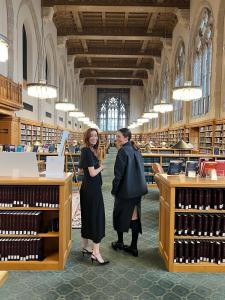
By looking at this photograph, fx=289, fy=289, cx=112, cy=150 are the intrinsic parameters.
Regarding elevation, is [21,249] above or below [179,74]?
below

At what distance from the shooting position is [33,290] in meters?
3.06

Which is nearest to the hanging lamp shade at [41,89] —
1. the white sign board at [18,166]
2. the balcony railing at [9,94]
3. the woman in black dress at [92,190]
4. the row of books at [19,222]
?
the balcony railing at [9,94]

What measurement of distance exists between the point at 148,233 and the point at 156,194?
3440mm

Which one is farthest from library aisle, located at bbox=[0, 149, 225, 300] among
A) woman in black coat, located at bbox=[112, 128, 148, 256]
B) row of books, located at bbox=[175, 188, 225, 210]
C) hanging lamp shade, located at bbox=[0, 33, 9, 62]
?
hanging lamp shade, located at bbox=[0, 33, 9, 62]

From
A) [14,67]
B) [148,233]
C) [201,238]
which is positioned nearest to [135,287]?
[201,238]

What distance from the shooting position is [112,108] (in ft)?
133

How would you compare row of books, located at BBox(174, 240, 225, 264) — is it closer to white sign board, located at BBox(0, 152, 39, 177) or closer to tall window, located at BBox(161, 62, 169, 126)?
white sign board, located at BBox(0, 152, 39, 177)

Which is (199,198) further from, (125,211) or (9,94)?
(9,94)

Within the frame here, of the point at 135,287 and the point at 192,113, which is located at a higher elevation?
the point at 192,113

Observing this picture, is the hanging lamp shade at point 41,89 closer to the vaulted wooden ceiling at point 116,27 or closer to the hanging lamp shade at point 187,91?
the hanging lamp shade at point 187,91

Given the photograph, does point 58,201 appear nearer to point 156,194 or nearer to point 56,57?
point 156,194

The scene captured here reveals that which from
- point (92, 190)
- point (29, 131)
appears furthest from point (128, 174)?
point (29, 131)

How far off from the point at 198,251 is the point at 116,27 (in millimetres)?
17726

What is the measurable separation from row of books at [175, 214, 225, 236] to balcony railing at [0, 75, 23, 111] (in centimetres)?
687
